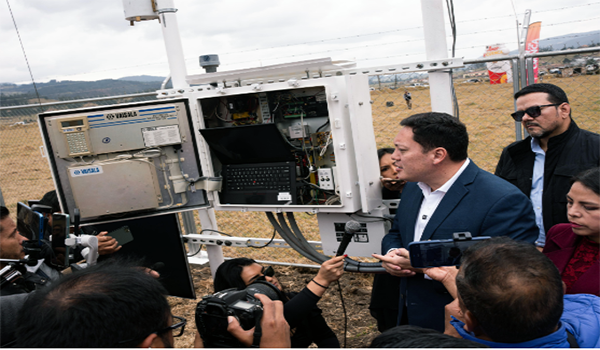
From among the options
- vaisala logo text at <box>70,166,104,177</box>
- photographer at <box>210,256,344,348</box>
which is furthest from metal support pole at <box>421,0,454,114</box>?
vaisala logo text at <box>70,166,104,177</box>

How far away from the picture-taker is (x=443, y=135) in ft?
6.31

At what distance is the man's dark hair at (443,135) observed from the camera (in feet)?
6.31

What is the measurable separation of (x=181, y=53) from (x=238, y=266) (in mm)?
2103

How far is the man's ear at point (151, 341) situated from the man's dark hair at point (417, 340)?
55cm

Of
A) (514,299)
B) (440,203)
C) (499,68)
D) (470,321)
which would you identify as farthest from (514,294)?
(499,68)

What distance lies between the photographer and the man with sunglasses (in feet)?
7.30

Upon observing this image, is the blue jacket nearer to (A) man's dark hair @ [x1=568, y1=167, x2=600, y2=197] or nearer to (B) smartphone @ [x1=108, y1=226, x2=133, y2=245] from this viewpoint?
(A) man's dark hair @ [x1=568, y1=167, x2=600, y2=197]

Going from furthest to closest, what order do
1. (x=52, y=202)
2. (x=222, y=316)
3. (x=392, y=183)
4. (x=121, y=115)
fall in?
(x=52, y=202) < (x=121, y=115) < (x=392, y=183) < (x=222, y=316)

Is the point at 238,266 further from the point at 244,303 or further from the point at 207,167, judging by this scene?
the point at 207,167

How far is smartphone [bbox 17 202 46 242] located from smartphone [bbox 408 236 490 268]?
182 cm

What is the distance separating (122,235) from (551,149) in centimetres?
304

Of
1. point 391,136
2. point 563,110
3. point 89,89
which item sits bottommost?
point 391,136

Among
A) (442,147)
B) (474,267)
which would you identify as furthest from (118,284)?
(442,147)

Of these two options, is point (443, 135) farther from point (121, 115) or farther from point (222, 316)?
point (121, 115)
